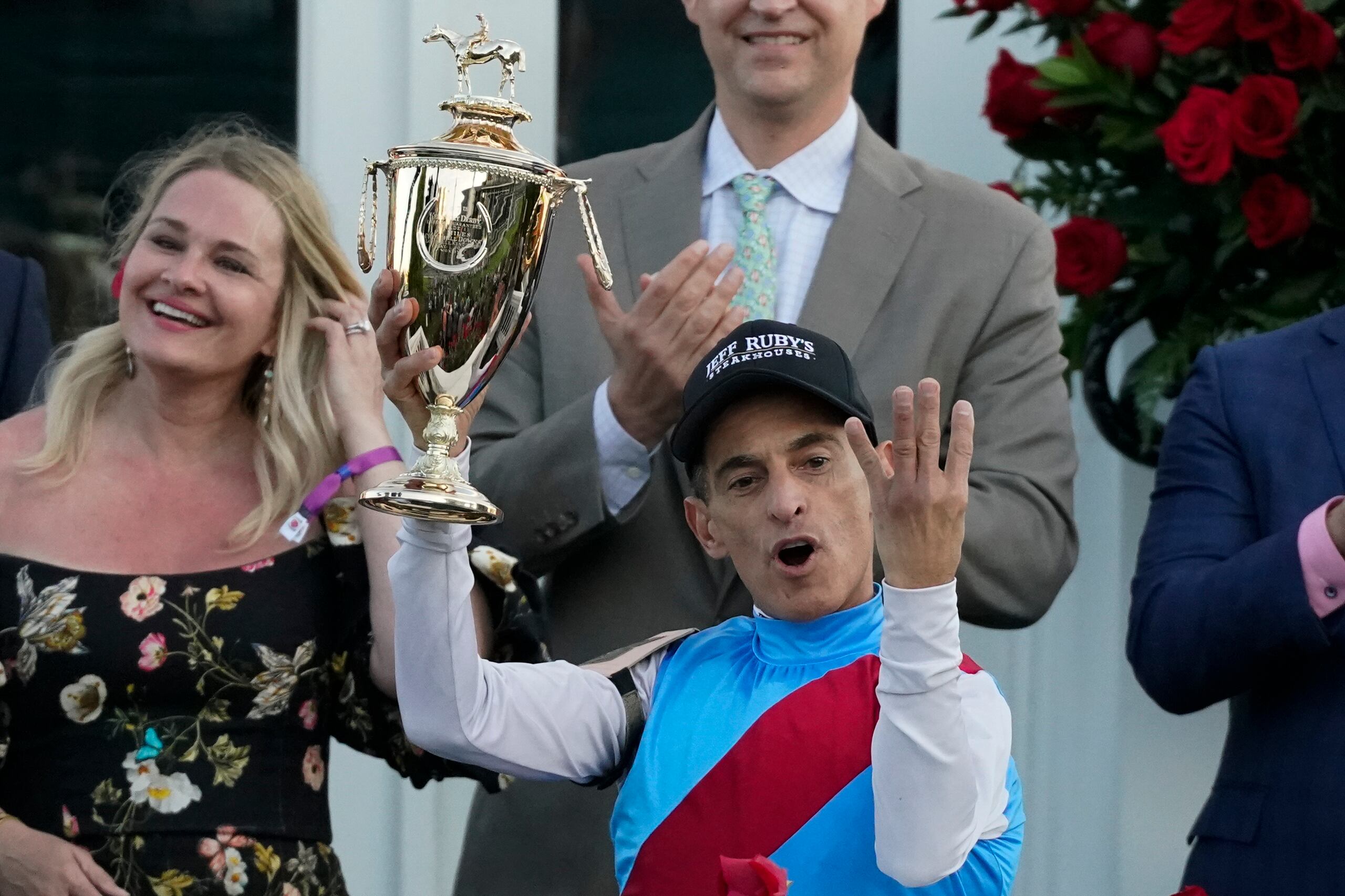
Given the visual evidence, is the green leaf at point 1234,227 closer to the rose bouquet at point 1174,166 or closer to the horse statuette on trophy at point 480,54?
the rose bouquet at point 1174,166

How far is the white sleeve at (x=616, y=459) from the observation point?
2.70 metres

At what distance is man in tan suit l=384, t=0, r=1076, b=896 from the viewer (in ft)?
8.87

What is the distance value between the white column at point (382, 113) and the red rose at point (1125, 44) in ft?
3.71

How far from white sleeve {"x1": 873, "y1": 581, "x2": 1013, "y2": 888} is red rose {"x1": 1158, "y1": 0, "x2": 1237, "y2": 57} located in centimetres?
150

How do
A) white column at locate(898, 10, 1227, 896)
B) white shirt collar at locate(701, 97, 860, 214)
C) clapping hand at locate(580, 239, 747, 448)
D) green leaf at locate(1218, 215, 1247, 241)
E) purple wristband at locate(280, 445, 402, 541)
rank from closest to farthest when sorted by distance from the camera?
clapping hand at locate(580, 239, 747, 448) → purple wristband at locate(280, 445, 402, 541) → white shirt collar at locate(701, 97, 860, 214) → green leaf at locate(1218, 215, 1247, 241) → white column at locate(898, 10, 1227, 896)

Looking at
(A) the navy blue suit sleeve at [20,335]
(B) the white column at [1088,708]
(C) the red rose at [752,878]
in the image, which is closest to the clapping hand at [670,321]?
(C) the red rose at [752,878]

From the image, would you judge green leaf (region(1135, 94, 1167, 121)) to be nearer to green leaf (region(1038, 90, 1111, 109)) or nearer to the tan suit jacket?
green leaf (region(1038, 90, 1111, 109))

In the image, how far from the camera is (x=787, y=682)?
2.20 metres

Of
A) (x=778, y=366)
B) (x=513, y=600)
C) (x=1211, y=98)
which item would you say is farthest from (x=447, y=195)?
(x=1211, y=98)

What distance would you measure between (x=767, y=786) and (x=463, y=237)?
64 cm

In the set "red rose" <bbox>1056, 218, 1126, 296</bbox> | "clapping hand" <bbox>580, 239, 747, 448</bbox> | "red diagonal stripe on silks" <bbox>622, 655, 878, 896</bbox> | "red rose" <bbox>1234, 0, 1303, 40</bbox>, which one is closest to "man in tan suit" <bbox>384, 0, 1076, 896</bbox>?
"clapping hand" <bbox>580, 239, 747, 448</bbox>

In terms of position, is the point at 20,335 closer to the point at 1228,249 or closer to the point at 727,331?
the point at 727,331

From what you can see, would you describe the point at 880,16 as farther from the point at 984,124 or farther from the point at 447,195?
the point at 447,195

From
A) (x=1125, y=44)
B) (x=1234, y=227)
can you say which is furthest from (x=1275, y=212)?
(x=1125, y=44)
